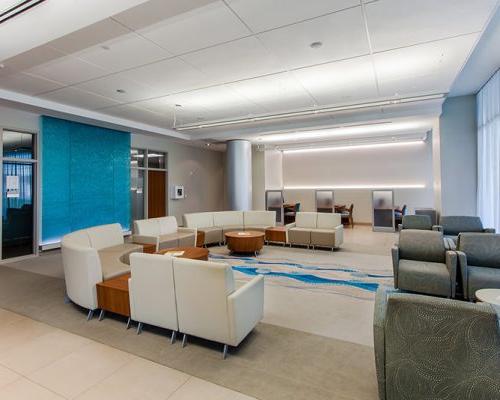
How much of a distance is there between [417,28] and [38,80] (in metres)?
5.59

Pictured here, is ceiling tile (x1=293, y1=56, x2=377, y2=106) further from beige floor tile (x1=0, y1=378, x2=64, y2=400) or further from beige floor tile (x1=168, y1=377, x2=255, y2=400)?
beige floor tile (x1=0, y1=378, x2=64, y2=400)

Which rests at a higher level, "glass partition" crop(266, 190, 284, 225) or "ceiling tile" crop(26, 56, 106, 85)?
"ceiling tile" crop(26, 56, 106, 85)

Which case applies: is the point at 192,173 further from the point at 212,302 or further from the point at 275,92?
the point at 212,302

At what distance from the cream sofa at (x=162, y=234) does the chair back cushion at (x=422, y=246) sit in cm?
431

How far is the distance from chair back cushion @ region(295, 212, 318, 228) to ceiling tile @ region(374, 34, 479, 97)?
3308 mm

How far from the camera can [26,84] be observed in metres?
4.86

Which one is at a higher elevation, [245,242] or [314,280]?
[245,242]

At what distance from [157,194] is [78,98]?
438 centimetres

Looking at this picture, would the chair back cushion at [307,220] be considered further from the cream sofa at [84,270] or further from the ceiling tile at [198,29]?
the ceiling tile at [198,29]

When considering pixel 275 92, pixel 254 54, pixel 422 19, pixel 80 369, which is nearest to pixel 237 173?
pixel 275 92

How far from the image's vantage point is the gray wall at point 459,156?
6191mm

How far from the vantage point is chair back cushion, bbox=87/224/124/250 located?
501 centimetres

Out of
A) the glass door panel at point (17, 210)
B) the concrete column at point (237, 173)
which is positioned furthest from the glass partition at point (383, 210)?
the glass door panel at point (17, 210)

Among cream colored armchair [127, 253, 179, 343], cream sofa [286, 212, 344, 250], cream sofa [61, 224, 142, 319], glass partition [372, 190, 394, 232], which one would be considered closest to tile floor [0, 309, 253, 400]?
cream colored armchair [127, 253, 179, 343]
